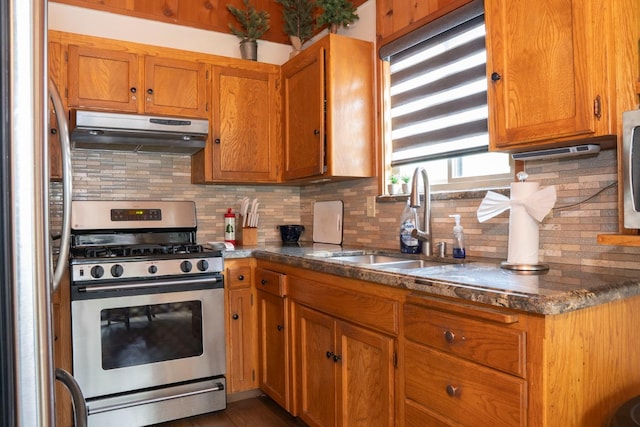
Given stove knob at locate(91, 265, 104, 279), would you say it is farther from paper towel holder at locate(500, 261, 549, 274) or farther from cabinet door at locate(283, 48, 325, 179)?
paper towel holder at locate(500, 261, 549, 274)

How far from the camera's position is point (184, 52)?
3.00m

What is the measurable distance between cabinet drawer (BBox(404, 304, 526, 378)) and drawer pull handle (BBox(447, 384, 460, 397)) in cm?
10

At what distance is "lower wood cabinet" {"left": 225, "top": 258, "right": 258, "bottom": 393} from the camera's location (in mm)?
2783

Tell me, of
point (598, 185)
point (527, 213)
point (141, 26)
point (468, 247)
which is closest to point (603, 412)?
point (527, 213)

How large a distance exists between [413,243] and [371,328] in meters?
0.71

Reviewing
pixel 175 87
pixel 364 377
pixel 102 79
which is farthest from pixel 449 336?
pixel 102 79

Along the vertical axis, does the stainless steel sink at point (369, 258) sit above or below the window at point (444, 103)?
below

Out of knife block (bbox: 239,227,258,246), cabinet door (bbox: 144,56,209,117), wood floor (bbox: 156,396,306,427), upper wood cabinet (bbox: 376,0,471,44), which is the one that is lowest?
wood floor (bbox: 156,396,306,427)

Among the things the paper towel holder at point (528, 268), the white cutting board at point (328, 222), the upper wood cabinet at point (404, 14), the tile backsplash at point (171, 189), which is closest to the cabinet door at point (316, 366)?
the paper towel holder at point (528, 268)

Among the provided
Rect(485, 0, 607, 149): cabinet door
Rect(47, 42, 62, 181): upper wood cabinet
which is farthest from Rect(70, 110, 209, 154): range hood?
Rect(485, 0, 607, 149): cabinet door

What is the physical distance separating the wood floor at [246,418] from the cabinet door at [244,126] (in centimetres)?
→ 143

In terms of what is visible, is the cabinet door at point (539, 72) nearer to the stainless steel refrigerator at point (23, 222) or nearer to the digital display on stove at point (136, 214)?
the stainless steel refrigerator at point (23, 222)

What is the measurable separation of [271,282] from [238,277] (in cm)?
30

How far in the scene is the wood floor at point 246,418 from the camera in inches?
99.7
